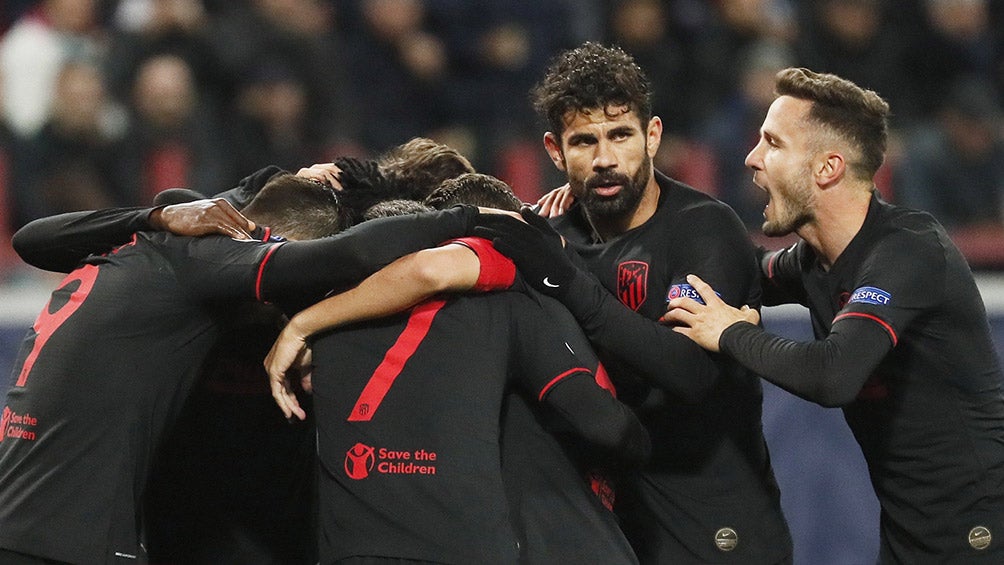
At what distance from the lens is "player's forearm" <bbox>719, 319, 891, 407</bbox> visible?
3.56 metres

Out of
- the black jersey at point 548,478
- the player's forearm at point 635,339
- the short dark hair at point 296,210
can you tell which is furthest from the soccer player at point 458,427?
the short dark hair at point 296,210

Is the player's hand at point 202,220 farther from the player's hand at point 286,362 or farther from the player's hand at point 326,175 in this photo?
the player's hand at point 326,175

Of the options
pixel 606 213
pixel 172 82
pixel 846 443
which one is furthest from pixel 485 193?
pixel 172 82

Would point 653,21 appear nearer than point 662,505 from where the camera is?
No

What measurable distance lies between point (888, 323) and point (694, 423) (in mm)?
705

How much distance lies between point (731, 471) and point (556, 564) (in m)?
0.89

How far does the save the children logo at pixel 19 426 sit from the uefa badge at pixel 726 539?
1954mm

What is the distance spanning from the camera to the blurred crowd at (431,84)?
25.3 feet

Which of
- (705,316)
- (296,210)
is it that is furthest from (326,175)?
(705,316)

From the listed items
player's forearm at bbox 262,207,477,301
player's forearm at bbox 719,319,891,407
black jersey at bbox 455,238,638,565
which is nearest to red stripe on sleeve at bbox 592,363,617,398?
black jersey at bbox 455,238,638,565

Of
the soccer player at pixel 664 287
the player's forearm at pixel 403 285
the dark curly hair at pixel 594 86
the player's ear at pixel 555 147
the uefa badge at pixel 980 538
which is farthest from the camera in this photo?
the player's ear at pixel 555 147

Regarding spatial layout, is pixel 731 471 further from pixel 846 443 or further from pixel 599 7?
pixel 599 7

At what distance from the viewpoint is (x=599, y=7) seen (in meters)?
8.89

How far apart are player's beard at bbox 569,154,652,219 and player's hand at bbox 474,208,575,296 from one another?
1.50 ft
